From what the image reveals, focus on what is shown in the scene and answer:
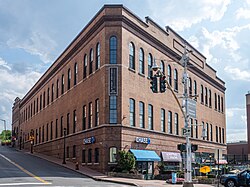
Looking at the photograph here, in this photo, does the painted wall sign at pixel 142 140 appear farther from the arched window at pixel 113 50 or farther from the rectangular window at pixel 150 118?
the arched window at pixel 113 50

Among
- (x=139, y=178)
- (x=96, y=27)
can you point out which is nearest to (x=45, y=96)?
(x=96, y=27)

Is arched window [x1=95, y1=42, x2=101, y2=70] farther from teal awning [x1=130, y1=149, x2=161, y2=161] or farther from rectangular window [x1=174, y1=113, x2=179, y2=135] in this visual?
rectangular window [x1=174, y1=113, x2=179, y2=135]

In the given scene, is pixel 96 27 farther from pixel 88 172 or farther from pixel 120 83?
pixel 88 172

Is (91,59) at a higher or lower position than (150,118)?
higher

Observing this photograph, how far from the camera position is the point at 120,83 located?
41.5 m

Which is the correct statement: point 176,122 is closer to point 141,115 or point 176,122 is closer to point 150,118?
point 150,118

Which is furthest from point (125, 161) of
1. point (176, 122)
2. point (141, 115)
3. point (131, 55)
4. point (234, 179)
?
point (176, 122)

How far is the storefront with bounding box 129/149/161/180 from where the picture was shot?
40.6 metres

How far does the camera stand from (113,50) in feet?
139

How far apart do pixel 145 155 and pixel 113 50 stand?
11192mm

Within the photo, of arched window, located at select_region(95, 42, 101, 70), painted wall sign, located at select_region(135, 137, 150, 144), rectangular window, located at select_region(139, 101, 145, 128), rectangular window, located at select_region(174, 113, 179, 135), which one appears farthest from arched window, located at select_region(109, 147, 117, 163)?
rectangular window, located at select_region(174, 113, 179, 135)

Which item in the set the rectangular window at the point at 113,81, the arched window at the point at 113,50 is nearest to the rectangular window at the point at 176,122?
the rectangular window at the point at 113,81

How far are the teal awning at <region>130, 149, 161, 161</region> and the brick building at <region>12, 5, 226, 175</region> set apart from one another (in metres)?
0.50

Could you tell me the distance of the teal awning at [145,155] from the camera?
4054 cm
